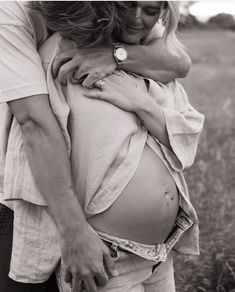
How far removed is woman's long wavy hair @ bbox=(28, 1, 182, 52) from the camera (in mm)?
2041

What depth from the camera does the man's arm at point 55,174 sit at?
82.4 inches

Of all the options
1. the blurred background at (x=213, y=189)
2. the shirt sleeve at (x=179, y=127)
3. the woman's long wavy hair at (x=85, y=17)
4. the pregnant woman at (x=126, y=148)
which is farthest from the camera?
the blurred background at (x=213, y=189)

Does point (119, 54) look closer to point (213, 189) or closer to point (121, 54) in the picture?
point (121, 54)

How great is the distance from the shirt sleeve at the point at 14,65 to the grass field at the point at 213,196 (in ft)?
5.30

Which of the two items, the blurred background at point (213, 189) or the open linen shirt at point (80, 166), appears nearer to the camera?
the open linen shirt at point (80, 166)

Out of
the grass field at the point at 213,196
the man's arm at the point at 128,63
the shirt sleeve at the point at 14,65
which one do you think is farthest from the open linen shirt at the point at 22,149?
the grass field at the point at 213,196

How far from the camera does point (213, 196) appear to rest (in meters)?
4.34

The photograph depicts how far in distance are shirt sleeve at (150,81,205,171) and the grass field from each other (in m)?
1.12

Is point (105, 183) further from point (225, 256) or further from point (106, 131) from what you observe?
point (225, 256)

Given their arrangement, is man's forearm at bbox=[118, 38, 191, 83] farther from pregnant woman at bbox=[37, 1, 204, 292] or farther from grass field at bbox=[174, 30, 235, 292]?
grass field at bbox=[174, 30, 235, 292]

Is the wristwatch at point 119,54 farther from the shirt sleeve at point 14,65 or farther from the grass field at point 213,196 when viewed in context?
the grass field at point 213,196

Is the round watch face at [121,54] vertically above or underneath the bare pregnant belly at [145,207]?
above

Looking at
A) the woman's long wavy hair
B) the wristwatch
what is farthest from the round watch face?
the woman's long wavy hair

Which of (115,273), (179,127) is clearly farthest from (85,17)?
(115,273)
